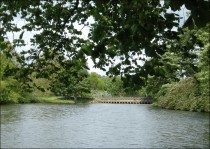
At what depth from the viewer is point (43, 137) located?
18891 mm

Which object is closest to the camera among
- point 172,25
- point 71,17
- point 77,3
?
point 172,25

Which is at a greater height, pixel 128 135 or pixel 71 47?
pixel 71 47

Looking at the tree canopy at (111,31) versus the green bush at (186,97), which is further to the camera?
the green bush at (186,97)

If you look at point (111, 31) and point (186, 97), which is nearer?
point (111, 31)

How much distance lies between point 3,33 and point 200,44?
4.01 meters

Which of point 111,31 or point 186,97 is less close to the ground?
point 111,31

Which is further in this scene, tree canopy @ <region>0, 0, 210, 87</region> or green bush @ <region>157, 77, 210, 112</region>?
green bush @ <region>157, 77, 210, 112</region>

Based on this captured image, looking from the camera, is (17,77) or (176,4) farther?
(17,77)

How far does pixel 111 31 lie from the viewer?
4617 mm

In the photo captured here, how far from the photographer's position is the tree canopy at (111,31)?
12.6 ft

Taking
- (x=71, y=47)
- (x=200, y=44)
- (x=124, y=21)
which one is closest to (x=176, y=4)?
(x=124, y=21)

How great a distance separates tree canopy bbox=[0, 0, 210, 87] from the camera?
3.85 meters

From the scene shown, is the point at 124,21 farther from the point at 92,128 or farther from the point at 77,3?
the point at 92,128

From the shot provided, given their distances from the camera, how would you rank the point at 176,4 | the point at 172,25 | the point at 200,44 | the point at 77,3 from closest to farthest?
1. the point at 176,4
2. the point at 172,25
3. the point at 200,44
4. the point at 77,3
